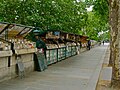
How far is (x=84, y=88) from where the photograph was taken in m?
8.09

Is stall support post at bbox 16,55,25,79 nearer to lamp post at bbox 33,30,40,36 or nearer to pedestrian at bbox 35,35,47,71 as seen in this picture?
pedestrian at bbox 35,35,47,71

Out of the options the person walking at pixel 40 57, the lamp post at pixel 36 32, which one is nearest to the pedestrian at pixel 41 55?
the person walking at pixel 40 57

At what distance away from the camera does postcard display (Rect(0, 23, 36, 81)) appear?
8691 millimetres

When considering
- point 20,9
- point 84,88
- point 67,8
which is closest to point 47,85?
point 84,88

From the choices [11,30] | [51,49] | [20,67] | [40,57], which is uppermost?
[11,30]

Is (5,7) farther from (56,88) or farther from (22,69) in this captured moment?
(56,88)

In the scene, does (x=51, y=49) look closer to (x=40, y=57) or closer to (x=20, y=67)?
(x=40, y=57)

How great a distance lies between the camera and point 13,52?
30.9 feet

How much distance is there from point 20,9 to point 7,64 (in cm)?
774

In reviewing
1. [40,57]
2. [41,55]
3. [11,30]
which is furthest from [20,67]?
[41,55]

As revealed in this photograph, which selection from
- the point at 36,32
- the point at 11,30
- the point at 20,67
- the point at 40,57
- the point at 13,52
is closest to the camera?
the point at 13,52

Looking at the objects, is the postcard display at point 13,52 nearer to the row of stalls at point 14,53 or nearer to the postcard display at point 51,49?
the row of stalls at point 14,53

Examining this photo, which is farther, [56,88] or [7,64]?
[7,64]

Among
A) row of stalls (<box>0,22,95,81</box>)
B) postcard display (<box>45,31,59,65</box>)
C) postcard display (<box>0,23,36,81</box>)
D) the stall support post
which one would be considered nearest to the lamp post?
postcard display (<box>45,31,59,65</box>)
